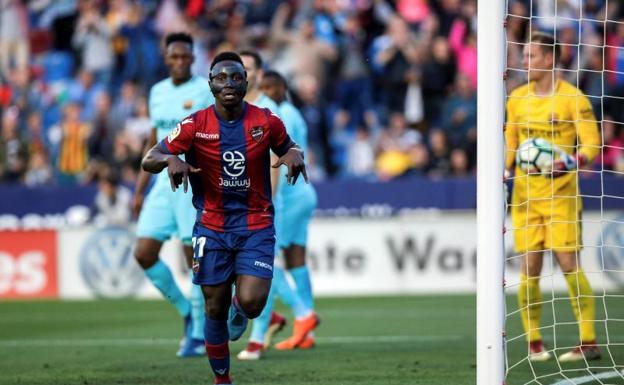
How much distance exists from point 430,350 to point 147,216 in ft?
8.39

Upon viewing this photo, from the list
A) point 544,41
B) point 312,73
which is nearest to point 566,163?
point 544,41

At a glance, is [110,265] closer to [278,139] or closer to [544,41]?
[544,41]

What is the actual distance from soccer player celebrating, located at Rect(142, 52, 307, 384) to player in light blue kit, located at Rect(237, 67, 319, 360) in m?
2.59

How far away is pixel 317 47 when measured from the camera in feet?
64.7

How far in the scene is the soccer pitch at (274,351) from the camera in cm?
829

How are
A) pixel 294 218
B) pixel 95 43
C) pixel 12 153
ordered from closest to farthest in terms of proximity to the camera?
pixel 294 218, pixel 12 153, pixel 95 43

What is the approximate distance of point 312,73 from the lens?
1962 centimetres

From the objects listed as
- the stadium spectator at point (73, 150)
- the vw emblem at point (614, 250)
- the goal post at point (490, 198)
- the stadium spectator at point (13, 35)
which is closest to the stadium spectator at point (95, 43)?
the stadium spectator at point (13, 35)

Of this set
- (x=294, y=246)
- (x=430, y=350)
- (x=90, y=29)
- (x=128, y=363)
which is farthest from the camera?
(x=90, y=29)

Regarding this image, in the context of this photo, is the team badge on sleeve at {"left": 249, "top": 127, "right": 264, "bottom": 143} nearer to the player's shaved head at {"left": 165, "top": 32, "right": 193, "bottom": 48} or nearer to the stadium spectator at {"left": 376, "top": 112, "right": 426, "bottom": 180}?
the player's shaved head at {"left": 165, "top": 32, "right": 193, "bottom": 48}

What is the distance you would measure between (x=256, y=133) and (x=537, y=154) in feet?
9.11

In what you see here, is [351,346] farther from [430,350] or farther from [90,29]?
[90,29]

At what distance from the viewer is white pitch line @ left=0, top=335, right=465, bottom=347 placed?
1084cm

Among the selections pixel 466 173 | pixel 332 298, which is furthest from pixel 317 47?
pixel 332 298
